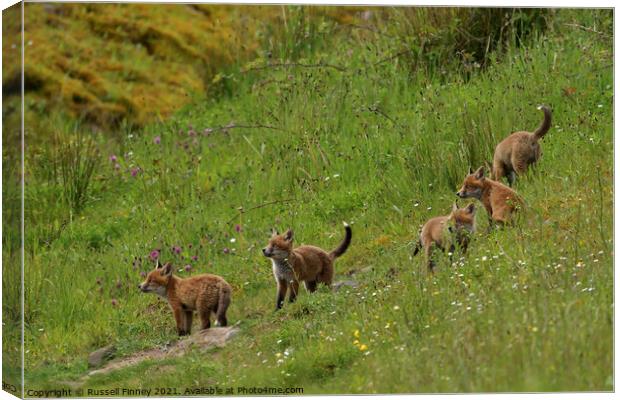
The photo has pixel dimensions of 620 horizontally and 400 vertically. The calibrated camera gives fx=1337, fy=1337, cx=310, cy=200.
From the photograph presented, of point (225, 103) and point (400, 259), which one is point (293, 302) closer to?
point (400, 259)

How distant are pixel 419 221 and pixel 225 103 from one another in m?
4.82

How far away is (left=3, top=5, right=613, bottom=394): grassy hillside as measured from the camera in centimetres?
935

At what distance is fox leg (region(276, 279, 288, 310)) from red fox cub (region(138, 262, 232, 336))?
443mm

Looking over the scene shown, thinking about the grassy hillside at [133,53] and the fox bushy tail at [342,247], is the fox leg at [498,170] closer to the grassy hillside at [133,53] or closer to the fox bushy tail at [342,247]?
the fox bushy tail at [342,247]

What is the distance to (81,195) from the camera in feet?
45.7

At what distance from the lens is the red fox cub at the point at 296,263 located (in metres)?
11.4

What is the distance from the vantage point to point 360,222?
1225 centimetres

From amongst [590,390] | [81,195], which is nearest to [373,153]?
[81,195]

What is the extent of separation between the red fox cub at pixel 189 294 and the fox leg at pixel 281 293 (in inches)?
17.4

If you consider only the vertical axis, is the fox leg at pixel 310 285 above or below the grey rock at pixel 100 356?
above

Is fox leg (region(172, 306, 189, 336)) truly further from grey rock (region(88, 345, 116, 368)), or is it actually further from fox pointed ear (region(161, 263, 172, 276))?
grey rock (region(88, 345, 116, 368))

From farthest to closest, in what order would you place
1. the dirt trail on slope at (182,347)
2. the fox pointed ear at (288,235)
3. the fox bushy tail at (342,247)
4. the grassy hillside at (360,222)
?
1. the fox bushy tail at (342,247)
2. the fox pointed ear at (288,235)
3. the dirt trail on slope at (182,347)
4. the grassy hillside at (360,222)

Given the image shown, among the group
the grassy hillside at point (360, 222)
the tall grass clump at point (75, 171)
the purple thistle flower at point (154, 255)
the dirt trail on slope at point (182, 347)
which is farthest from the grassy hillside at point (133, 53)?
the dirt trail on slope at point (182, 347)

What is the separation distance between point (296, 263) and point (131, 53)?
576 cm
